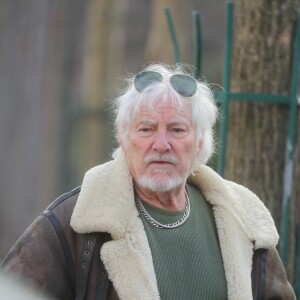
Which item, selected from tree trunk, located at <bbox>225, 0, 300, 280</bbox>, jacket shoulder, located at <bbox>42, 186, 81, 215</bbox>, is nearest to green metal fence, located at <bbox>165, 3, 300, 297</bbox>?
tree trunk, located at <bbox>225, 0, 300, 280</bbox>

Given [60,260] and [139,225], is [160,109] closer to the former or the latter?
[139,225]

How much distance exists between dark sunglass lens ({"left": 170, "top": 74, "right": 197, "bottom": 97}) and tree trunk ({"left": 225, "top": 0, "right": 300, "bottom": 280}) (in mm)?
1049

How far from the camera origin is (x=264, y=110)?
4484 mm

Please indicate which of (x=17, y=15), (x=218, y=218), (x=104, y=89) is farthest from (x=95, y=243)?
(x=17, y=15)

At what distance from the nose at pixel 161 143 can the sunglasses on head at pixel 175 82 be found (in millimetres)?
175

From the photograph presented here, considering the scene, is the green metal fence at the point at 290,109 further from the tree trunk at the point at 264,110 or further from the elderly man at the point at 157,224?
the elderly man at the point at 157,224

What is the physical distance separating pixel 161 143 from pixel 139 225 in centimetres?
30

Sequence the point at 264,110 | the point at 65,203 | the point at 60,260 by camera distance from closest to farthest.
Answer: the point at 60,260, the point at 65,203, the point at 264,110

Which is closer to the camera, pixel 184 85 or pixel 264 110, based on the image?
pixel 184 85

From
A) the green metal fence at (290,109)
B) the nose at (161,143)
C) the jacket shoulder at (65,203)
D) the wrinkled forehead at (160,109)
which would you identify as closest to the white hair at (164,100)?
the wrinkled forehead at (160,109)

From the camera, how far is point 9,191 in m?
15.8

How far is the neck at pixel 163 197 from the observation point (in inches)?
136

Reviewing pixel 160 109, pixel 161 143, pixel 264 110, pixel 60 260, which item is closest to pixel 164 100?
pixel 160 109

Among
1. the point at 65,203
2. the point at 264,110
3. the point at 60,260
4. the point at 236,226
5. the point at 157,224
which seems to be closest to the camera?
the point at 60,260
